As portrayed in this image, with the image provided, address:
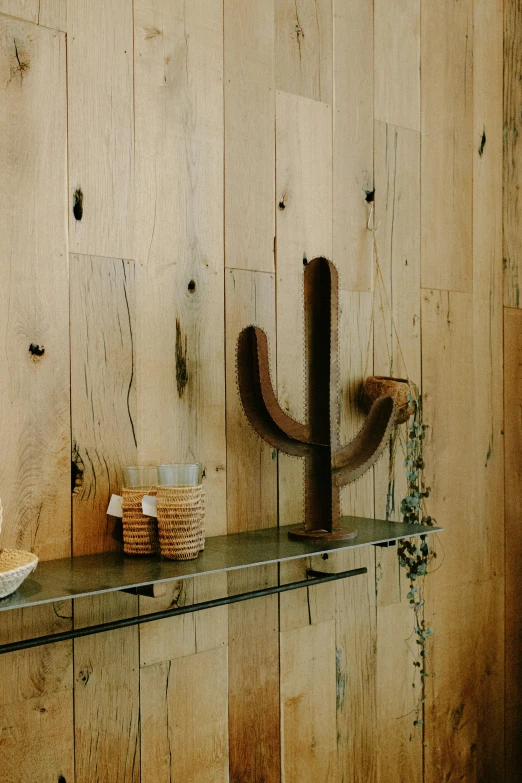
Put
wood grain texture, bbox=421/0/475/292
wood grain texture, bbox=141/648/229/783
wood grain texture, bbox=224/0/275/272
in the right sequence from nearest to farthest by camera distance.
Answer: wood grain texture, bbox=141/648/229/783 < wood grain texture, bbox=224/0/275/272 < wood grain texture, bbox=421/0/475/292

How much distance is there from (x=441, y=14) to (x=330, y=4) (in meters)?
0.41


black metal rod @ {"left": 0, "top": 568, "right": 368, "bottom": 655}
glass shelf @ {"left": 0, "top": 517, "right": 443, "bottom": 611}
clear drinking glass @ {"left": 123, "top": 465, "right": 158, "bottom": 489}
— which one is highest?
clear drinking glass @ {"left": 123, "top": 465, "right": 158, "bottom": 489}

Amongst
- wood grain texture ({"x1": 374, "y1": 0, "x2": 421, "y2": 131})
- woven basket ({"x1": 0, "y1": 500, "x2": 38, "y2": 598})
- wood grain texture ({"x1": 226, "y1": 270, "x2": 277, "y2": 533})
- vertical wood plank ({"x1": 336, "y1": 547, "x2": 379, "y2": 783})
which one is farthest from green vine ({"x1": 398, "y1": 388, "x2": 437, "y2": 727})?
woven basket ({"x1": 0, "y1": 500, "x2": 38, "y2": 598})

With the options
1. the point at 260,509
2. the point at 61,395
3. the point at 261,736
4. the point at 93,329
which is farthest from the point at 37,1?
the point at 261,736

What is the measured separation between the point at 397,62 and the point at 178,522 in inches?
50.9

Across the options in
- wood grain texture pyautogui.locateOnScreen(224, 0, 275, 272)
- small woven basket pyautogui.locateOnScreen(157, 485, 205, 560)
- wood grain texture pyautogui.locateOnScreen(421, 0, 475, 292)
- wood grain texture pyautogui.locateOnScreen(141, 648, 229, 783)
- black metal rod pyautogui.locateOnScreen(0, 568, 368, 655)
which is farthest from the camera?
wood grain texture pyautogui.locateOnScreen(421, 0, 475, 292)

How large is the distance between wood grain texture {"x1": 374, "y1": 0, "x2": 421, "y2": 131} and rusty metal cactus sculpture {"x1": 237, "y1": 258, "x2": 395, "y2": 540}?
628 millimetres

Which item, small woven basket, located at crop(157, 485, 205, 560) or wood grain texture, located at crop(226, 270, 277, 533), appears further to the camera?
wood grain texture, located at crop(226, 270, 277, 533)

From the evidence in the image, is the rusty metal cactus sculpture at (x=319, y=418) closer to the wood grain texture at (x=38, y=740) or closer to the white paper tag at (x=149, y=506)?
the white paper tag at (x=149, y=506)

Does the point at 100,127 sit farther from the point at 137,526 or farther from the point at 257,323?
the point at 137,526

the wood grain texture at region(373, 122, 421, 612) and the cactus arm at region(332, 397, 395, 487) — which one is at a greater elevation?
the wood grain texture at region(373, 122, 421, 612)

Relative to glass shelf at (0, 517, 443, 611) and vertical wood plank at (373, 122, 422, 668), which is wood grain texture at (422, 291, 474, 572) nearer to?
vertical wood plank at (373, 122, 422, 668)

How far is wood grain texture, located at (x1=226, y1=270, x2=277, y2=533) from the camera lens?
1579 millimetres

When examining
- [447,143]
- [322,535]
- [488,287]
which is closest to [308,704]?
[322,535]
